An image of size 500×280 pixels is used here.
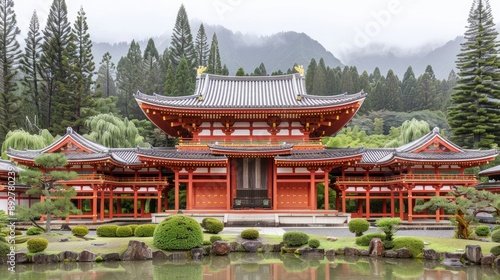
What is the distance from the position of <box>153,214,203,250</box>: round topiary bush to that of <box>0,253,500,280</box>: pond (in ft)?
2.66

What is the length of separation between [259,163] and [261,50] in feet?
491

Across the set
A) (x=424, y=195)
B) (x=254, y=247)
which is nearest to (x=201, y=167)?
(x=254, y=247)

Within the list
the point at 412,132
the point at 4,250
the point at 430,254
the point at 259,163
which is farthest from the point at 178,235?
the point at 412,132

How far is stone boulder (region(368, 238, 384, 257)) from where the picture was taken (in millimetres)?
18688

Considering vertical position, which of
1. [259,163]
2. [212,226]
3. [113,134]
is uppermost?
[113,134]

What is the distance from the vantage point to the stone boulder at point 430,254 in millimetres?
17866

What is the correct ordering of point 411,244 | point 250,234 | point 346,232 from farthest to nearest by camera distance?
point 346,232 < point 250,234 < point 411,244

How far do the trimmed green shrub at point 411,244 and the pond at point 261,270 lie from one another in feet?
2.09

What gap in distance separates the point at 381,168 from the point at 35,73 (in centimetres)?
4609

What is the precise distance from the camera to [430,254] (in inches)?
707

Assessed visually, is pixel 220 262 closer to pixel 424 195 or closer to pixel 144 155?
pixel 144 155

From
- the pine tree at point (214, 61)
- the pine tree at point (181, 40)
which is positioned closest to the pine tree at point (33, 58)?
the pine tree at point (214, 61)

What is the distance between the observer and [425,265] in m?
16.8

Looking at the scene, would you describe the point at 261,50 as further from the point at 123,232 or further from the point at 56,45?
the point at 123,232
